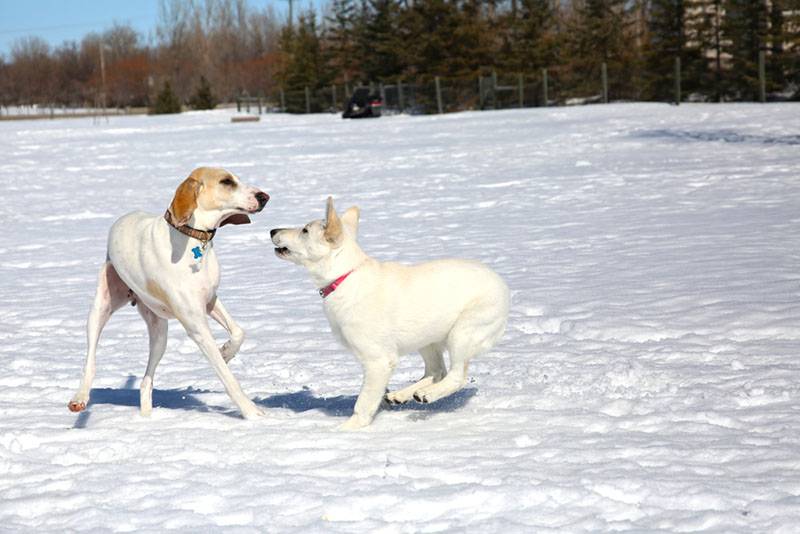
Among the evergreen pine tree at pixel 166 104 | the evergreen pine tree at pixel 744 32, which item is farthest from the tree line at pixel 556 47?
the evergreen pine tree at pixel 166 104

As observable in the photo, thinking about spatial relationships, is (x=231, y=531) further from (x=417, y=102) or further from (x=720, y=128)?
(x=417, y=102)

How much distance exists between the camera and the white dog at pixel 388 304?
5348 mm

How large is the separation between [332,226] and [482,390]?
1633 millimetres

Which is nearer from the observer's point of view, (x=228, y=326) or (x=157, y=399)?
(x=228, y=326)

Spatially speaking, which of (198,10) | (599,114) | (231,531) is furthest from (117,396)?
Result: (198,10)

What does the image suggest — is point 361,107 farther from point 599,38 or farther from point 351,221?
point 351,221

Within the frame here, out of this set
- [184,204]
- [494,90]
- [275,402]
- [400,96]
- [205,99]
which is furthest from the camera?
[205,99]

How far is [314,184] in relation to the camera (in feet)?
68.8

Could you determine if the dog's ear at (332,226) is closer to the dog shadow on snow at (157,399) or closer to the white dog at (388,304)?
the white dog at (388,304)

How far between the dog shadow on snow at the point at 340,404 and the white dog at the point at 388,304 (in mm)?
374

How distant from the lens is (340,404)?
6.29 m

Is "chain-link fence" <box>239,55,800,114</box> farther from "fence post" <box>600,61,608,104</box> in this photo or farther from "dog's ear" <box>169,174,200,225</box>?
"dog's ear" <box>169,174,200,225</box>

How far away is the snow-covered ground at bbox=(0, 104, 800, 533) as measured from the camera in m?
4.20

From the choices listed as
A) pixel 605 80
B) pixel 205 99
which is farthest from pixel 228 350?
pixel 205 99
